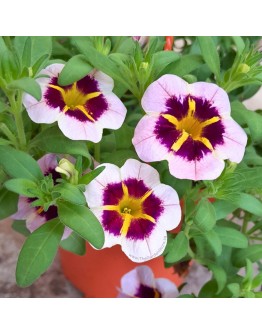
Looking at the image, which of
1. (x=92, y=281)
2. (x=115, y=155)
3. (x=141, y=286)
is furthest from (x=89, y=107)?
(x=92, y=281)

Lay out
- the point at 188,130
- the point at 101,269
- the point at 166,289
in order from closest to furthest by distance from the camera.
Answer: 1. the point at 188,130
2. the point at 166,289
3. the point at 101,269

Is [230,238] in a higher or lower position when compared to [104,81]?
lower

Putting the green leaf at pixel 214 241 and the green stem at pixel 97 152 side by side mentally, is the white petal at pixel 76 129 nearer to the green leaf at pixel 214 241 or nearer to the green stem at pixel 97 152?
the green stem at pixel 97 152

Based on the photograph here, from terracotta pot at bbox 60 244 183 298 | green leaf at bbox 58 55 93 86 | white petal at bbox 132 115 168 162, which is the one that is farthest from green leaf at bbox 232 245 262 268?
green leaf at bbox 58 55 93 86

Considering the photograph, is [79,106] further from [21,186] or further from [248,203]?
[248,203]

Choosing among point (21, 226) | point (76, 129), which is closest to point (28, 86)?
point (76, 129)

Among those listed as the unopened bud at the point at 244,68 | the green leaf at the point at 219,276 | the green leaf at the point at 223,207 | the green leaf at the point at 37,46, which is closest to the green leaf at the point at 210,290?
the green leaf at the point at 219,276

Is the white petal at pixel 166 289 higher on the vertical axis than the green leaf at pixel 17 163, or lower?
lower
